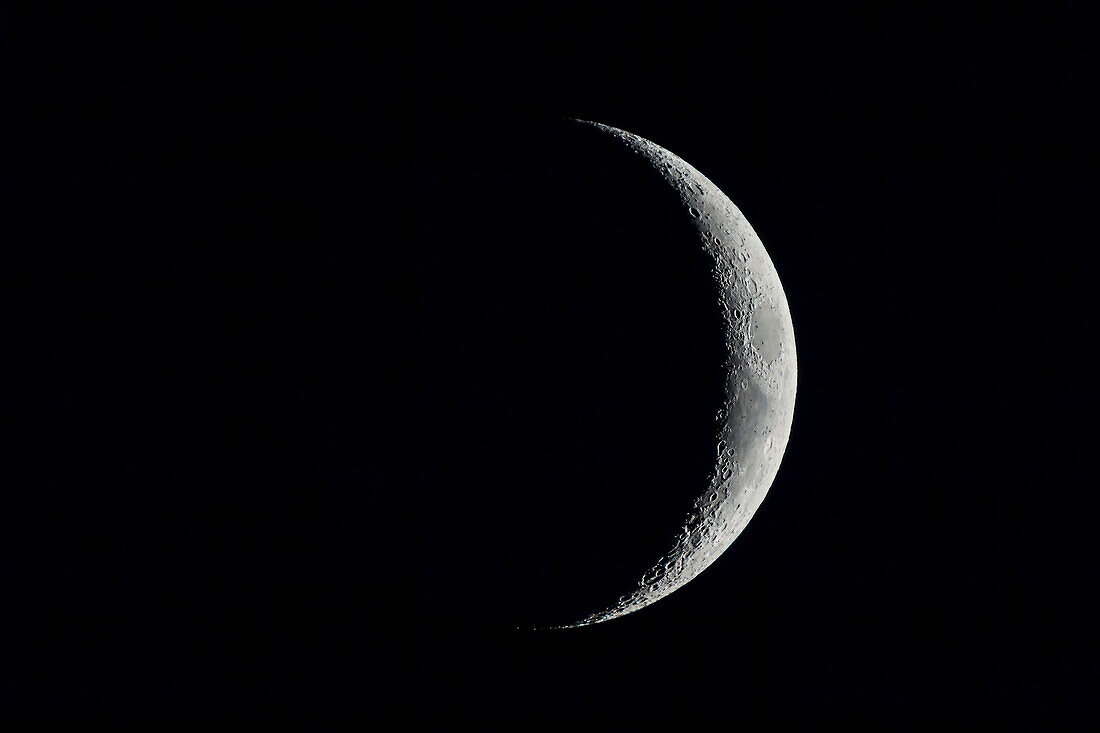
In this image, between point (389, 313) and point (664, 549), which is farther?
point (664, 549)

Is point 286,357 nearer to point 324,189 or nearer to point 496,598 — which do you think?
point 324,189

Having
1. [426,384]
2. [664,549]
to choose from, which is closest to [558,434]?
[426,384]

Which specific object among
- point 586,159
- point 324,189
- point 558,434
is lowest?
point 558,434

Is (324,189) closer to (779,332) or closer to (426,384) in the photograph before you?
(426,384)

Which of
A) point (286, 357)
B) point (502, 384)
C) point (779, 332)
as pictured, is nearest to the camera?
point (502, 384)

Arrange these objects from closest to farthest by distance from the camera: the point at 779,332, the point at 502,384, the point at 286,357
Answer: the point at 502,384, the point at 286,357, the point at 779,332

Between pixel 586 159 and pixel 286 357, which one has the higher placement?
pixel 586 159
